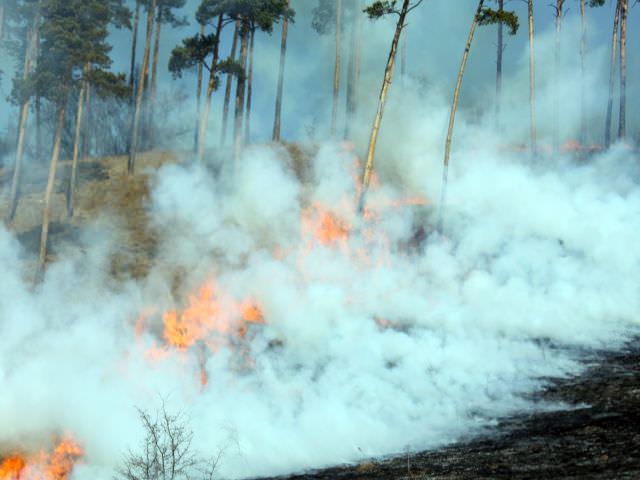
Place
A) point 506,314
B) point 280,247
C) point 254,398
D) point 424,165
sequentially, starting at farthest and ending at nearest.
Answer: point 424,165, point 280,247, point 506,314, point 254,398

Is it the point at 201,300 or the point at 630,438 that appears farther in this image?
the point at 201,300

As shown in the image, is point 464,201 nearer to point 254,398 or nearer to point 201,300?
point 201,300

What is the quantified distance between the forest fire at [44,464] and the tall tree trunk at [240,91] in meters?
16.4

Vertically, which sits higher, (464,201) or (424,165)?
(424,165)

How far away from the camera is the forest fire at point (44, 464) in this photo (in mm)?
10570

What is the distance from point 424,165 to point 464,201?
4.90 m

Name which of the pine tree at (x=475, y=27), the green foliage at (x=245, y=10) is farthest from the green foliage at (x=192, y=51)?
the pine tree at (x=475, y=27)

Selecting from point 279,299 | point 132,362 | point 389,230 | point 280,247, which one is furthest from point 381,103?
point 132,362

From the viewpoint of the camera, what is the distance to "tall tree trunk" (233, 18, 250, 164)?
85.0ft

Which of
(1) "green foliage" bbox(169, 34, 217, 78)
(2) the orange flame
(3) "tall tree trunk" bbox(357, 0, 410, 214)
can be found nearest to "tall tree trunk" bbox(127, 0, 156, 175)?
(1) "green foliage" bbox(169, 34, 217, 78)

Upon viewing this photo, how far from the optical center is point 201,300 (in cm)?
1667

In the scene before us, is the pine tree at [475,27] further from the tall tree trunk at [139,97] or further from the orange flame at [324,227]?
the tall tree trunk at [139,97]

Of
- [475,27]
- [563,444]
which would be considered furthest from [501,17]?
[563,444]

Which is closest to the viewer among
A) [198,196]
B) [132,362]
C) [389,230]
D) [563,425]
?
[563,425]
